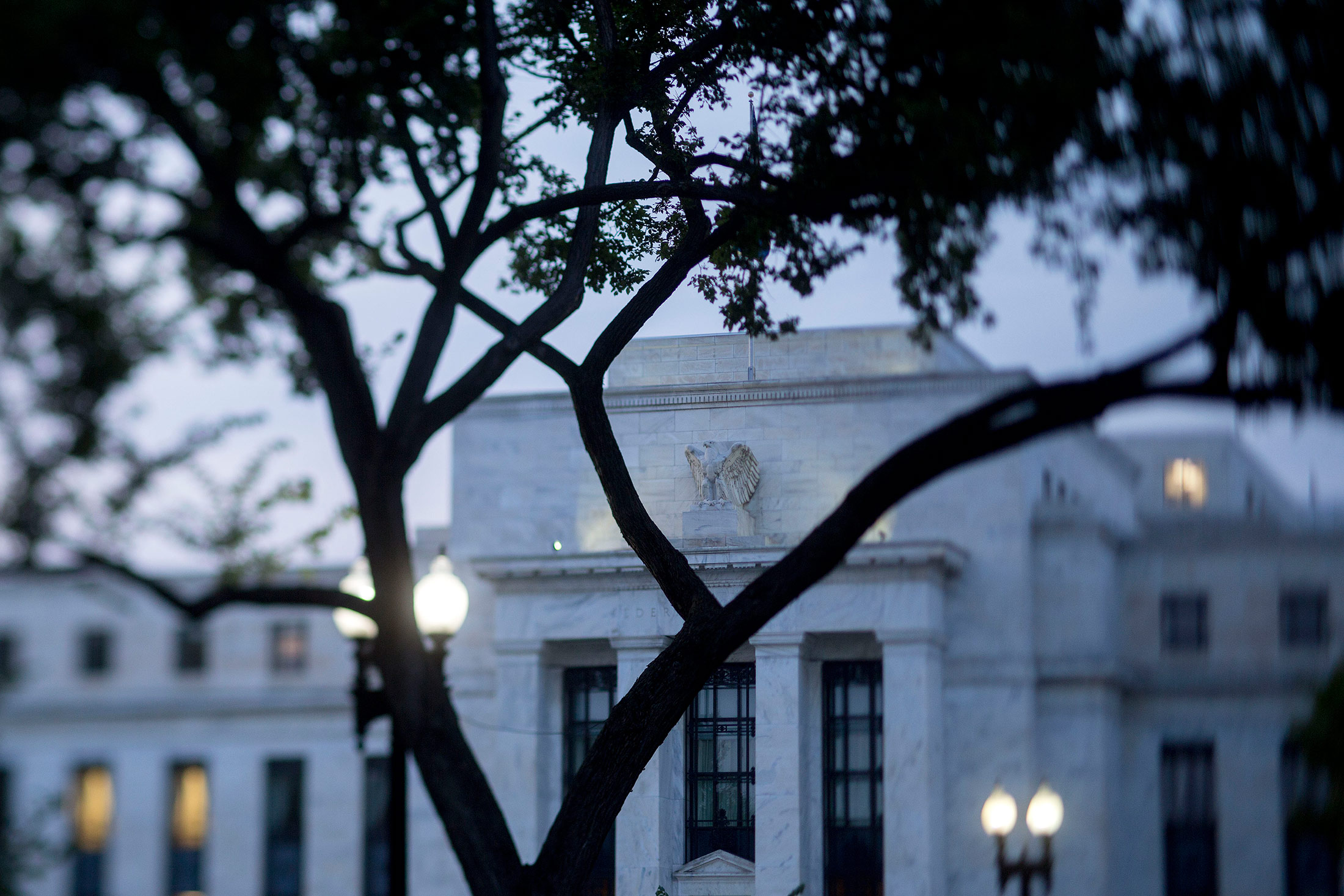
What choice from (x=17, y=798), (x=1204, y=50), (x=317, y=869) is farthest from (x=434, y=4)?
(x=317, y=869)

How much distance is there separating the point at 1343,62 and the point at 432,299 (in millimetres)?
5273

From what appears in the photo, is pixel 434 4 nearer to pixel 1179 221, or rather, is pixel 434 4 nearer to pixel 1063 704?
pixel 1179 221

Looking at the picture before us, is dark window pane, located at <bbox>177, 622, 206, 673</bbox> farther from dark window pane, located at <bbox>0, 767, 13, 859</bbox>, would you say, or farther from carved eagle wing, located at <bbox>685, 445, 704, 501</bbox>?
carved eagle wing, located at <bbox>685, 445, 704, 501</bbox>

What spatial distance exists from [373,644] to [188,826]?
7.47 feet

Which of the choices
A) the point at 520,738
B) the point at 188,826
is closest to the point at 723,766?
the point at 188,826

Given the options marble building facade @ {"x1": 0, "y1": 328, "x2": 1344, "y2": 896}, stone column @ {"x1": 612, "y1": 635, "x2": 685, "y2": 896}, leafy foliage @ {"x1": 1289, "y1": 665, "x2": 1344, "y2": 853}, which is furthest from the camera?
stone column @ {"x1": 612, "y1": 635, "x2": 685, "y2": 896}

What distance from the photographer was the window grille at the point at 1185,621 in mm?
12047

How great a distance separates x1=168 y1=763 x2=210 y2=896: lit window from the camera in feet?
31.5

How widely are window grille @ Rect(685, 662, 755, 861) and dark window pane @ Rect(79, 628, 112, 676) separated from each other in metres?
6.98

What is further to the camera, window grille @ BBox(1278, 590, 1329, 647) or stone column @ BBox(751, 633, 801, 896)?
stone column @ BBox(751, 633, 801, 896)

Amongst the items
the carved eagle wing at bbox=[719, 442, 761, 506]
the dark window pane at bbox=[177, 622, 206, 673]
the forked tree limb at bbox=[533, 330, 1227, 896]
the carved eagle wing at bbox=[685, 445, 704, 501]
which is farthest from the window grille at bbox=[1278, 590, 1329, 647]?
the dark window pane at bbox=[177, 622, 206, 673]

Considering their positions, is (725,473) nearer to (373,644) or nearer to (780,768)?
(780,768)

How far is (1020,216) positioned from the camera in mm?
9836

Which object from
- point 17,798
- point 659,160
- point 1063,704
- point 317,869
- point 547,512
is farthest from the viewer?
point 317,869
